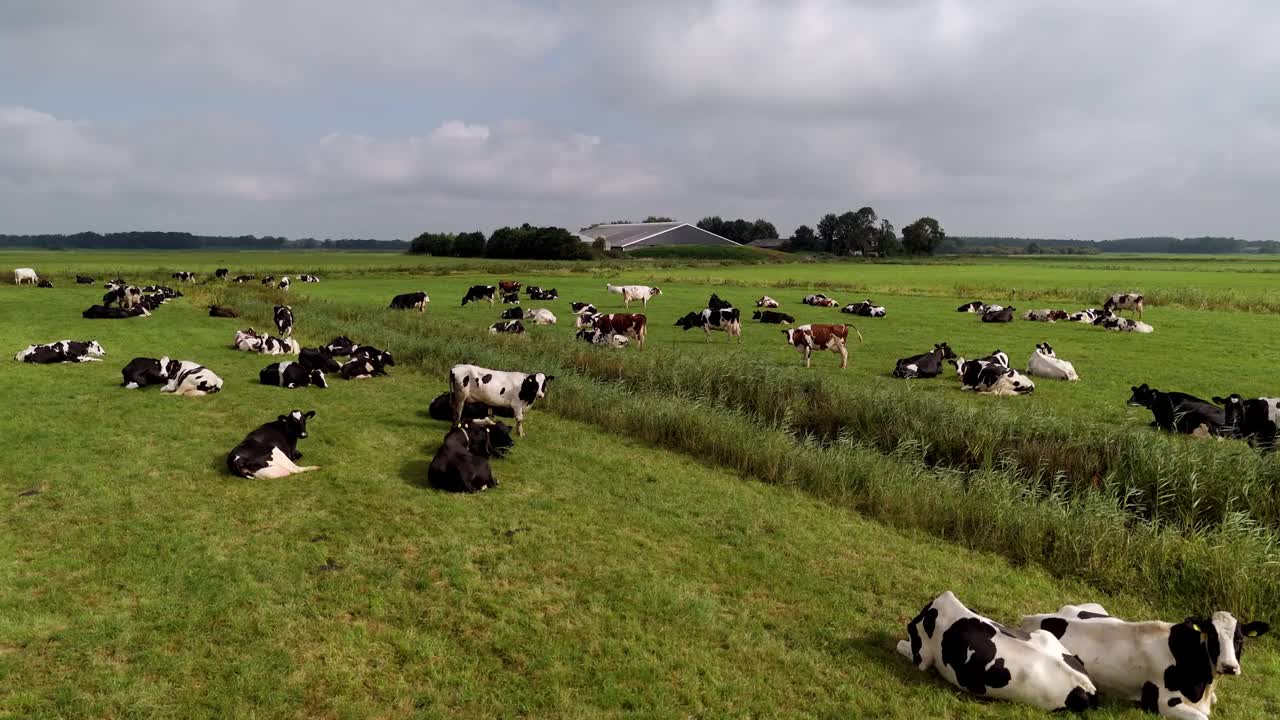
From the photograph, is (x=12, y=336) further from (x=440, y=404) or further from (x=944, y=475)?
(x=944, y=475)

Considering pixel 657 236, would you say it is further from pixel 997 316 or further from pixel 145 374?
pixel 145 374

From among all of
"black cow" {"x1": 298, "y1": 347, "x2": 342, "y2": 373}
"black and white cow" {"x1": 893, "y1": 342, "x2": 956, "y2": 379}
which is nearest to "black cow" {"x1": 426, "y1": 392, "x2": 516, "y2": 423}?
"black cow" {"x1": 298, "y1": 347, "x2": 342, "y2": 373}

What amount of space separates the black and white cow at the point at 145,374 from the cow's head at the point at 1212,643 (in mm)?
17230

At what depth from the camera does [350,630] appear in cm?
591

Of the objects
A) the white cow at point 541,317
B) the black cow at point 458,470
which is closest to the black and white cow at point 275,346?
the white cow at point 541,317

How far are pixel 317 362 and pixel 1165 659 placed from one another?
1626 centimetres

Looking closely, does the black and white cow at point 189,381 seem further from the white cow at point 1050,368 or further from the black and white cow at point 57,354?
the white cow at point 1050,368

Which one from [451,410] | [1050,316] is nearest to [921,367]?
[451,410]

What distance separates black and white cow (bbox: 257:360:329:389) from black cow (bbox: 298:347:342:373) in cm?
25

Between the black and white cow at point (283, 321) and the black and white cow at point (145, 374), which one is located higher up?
the black and white cow at point (283, 321)

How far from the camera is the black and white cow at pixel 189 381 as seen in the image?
14.1 m

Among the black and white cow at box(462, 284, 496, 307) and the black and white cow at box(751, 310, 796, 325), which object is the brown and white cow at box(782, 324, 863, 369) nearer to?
the black and white cow at box(751, 310, 796, 325)

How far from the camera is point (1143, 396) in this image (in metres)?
13.6

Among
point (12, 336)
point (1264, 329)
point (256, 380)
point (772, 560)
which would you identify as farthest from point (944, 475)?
point (12, 336)
